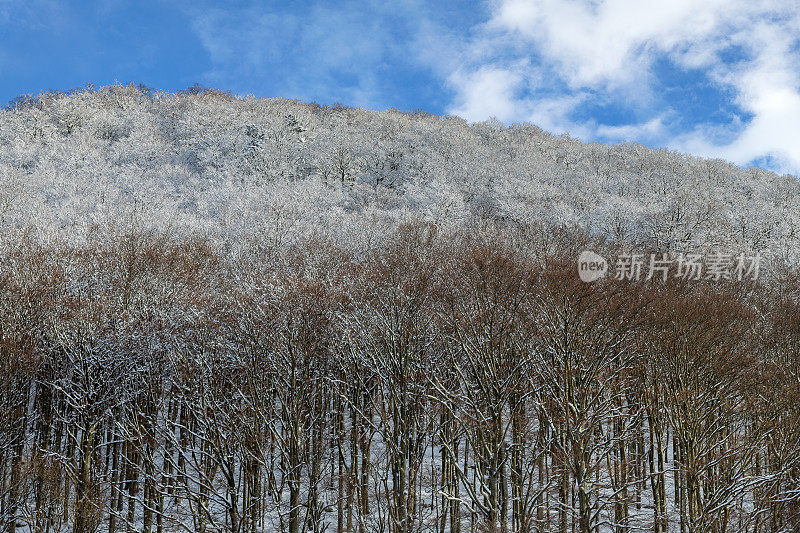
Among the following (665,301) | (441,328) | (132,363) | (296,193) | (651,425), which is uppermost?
(296,193)

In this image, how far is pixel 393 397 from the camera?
19.6 m

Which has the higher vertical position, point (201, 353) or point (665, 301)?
point (665, 301)

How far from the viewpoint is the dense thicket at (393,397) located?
17.8 meters

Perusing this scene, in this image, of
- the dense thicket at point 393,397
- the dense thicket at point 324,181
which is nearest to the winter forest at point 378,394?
the dense thicket at point 393,397

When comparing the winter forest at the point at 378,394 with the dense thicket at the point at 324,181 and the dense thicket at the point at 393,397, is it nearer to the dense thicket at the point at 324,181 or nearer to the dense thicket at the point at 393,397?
the dense thicket at the point at 393,397

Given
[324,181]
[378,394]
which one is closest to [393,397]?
[378,394]

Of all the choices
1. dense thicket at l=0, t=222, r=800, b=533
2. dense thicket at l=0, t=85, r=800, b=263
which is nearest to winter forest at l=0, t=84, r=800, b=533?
dense thicket at l=0, t=222, r=800, b=533

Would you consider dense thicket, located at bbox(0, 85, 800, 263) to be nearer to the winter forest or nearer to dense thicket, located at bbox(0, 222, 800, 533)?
the winter forest

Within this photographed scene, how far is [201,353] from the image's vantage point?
1919 centimetres

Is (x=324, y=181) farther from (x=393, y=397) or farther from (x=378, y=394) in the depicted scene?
(x=393, y=397)

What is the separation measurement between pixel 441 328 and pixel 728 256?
3223 cm

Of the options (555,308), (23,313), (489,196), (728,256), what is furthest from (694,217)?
(23,313)

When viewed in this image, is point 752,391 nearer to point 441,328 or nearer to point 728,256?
point 441,328

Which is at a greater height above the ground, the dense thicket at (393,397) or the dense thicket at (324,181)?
the dense thicket at (324,181)
